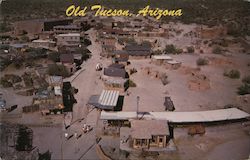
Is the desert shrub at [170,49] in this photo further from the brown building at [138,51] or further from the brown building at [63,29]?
the brown building at [63,29]

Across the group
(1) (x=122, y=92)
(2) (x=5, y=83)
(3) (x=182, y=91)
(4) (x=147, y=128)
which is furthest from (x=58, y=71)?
(4) (x=147, y=128)

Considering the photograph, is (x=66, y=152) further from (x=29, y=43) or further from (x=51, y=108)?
(x=29, y=43)

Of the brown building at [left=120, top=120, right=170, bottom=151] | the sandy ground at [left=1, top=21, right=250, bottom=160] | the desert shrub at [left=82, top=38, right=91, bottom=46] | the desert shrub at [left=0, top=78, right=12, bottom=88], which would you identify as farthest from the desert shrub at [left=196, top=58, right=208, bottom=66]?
the desert shrub at [left=0, top=78, right=12, bottom=88]

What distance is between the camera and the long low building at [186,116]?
13.2 m

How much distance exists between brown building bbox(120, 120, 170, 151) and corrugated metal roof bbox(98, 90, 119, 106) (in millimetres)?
2332

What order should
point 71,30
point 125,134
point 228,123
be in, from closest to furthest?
point 125,134, point 228,123, point 71,30

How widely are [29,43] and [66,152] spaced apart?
16019 mm

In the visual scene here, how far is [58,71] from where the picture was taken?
60.9 feet

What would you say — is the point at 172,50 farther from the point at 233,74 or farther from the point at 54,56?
the point at 54,56

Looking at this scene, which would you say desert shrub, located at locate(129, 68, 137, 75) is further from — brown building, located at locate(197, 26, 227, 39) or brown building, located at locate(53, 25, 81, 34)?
brown building, located at locate(197, 26, 227, 39)

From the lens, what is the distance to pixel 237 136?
12.7m

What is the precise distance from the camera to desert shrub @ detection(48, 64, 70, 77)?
1844 centimetres

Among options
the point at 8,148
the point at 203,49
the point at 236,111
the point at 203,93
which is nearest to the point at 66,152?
the point at 8,148

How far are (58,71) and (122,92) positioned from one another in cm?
414
